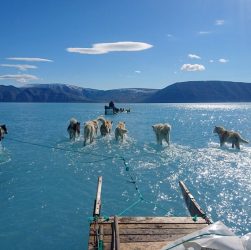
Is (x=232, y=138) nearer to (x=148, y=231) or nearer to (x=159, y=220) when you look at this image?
(x=159, y=220)

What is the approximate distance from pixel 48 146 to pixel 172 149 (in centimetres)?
914

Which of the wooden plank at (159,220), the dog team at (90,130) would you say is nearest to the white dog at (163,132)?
the dog team at (90,130)

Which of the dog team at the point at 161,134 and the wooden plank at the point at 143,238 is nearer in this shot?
the wooden plank at the point at 143,238

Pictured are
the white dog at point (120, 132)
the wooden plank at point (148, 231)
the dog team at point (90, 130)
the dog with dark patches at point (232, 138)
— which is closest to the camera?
the wooden plank at point (148, 231)

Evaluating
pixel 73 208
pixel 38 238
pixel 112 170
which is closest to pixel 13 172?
pixel 112 170

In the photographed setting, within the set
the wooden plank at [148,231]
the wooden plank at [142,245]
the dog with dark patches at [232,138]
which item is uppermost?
the dog with dark patches at [232,138]

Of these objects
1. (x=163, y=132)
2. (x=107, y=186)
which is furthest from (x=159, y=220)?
(x=163, y=132)

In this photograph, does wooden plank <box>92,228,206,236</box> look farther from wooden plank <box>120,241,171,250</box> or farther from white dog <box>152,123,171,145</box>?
white dog <box>152,123,171,145</box>

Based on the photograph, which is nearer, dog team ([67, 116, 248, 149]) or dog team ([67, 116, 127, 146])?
dog team ([67, 116, 248, 149])

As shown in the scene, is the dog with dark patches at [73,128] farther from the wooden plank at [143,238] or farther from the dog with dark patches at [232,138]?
the wooden plank at [143,238]

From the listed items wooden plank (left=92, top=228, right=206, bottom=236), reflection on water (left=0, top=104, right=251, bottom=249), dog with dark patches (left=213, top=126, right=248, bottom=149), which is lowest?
reflection on water (left=0, top=104, right=251, bottom=249)

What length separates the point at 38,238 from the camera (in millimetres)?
9727

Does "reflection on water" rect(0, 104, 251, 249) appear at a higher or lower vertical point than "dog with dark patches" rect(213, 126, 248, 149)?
lower

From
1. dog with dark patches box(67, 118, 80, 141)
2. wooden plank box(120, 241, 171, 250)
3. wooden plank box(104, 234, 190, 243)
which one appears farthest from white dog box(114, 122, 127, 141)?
wooden plank box(120, 241, 171, 250)
